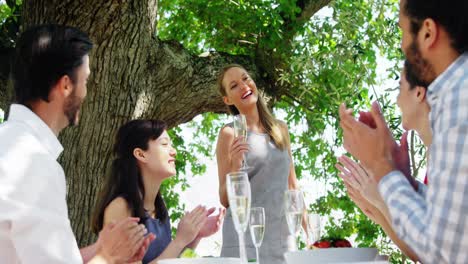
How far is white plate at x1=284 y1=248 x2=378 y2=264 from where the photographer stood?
1.83 metres

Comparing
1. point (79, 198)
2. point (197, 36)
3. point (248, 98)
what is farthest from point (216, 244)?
point (248, 98)

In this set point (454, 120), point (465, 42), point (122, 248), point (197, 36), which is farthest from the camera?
point (197, 36)

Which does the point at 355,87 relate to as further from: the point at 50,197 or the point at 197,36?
the point at 50,197

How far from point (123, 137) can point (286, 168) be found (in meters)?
1.13

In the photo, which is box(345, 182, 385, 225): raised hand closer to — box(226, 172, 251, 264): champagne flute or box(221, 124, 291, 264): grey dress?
box(226, 172, 251, 264): champagne flute

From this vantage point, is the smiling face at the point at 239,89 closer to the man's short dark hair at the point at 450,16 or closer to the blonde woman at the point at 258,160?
the blonde woman at the point at 258,160

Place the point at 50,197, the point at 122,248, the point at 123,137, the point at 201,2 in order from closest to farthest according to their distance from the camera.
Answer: the point at 50,197
the point at 122,248
the point at 123,137
the point at 201,2

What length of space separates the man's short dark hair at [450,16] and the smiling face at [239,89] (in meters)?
3.16

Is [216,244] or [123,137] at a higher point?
[123,137]

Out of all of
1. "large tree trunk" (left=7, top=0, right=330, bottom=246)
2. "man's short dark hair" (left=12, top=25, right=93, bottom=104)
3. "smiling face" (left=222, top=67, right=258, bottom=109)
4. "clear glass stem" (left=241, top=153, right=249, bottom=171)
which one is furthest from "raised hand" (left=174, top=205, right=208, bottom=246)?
"large tree trunk" (left=7, top=0, right=330, bottom=246)

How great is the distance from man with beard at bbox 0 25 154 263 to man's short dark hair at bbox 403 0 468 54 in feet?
3.39

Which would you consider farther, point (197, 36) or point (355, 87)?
point (197, 36)

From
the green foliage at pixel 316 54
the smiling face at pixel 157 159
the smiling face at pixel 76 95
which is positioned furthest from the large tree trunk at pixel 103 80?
the smiling face at pixel 76 95

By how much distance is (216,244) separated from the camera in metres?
9.28
